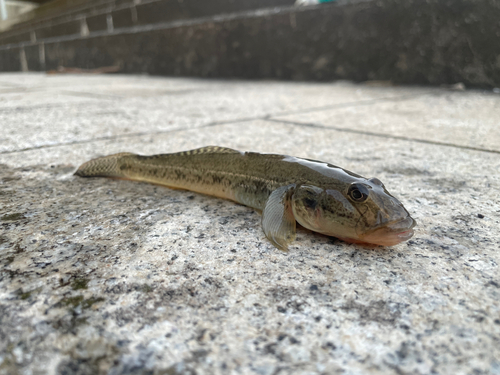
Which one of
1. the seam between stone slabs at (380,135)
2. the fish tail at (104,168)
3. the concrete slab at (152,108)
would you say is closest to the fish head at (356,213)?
the fish tail at (104,168)

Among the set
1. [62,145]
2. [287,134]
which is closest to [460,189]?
[287,134]

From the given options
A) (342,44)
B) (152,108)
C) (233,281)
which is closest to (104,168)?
(233,281)

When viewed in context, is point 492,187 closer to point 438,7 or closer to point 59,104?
point 438,7

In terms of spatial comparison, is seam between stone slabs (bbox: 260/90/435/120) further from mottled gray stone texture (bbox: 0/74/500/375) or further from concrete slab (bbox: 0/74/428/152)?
mottled gray stone texture (bbox: 0/74/500/375)

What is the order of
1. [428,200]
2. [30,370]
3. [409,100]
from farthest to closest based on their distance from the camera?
[409,100], [428,200], [30,370]

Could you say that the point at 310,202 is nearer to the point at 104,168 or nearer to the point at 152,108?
the point at 104,168

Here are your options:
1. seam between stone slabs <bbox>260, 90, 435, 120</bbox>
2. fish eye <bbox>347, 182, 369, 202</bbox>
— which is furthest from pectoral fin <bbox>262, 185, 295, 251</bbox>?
seam between stone slabs <bbox>260, 90, 435, 120</bbox>

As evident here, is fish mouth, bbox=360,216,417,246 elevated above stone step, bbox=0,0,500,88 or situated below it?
below
